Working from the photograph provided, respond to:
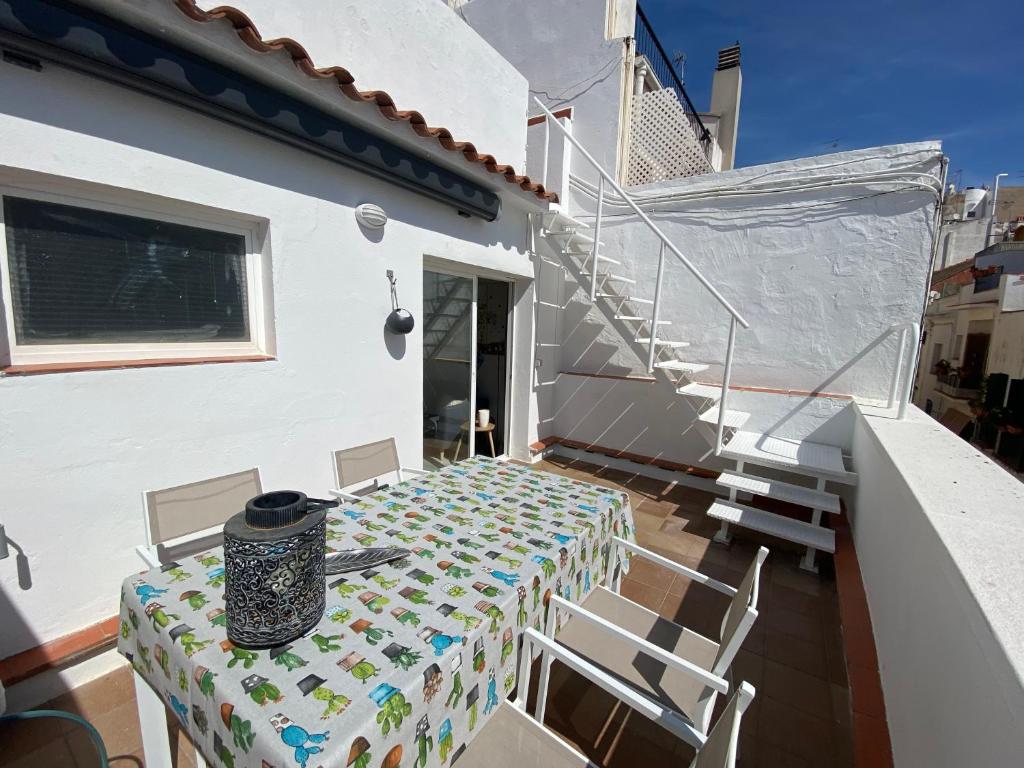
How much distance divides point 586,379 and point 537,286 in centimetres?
148

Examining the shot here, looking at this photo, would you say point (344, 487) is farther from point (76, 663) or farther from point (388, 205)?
point (388, 205)

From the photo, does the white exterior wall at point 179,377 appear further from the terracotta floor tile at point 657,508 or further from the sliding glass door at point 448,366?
the terracotta floor tile at point 657,508

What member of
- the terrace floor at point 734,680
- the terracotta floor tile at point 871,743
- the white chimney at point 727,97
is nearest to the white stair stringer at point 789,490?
the terrace floor at point 734,680

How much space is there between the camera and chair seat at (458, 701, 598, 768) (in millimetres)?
1366


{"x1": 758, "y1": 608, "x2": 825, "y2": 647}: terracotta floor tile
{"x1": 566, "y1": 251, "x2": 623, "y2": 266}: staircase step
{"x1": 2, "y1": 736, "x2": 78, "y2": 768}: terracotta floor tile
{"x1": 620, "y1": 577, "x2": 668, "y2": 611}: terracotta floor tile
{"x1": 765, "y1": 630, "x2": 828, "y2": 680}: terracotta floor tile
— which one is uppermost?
{"x1": 566, "y1": 251, "x2": 623, "y2": 266}: staircase step

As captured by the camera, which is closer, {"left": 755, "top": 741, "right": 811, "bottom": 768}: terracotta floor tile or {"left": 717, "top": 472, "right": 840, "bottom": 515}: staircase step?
{"left": 755, "top": 741, "right": 811, "bottom": 768}: terracotta floor tile

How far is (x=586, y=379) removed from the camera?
234 inches

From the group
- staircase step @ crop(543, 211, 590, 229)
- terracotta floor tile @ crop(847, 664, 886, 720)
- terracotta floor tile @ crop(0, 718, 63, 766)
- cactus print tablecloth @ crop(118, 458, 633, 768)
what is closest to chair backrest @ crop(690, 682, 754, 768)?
cactus print tablecloth @ crop(118, 458, 633, 768)

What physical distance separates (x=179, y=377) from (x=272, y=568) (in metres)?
1.83

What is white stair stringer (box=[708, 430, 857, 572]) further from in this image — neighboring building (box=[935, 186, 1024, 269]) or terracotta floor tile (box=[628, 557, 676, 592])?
neighboring building (box=[935, 186, 1024, 269])

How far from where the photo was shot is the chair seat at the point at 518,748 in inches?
53.8

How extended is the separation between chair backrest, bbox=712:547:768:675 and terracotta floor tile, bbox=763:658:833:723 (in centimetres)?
103

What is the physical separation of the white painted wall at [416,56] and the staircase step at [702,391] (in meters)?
3.25

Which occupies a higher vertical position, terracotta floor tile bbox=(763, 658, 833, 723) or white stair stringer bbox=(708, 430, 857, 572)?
white stair stringer bbox=(708, 430, 857, 572)
